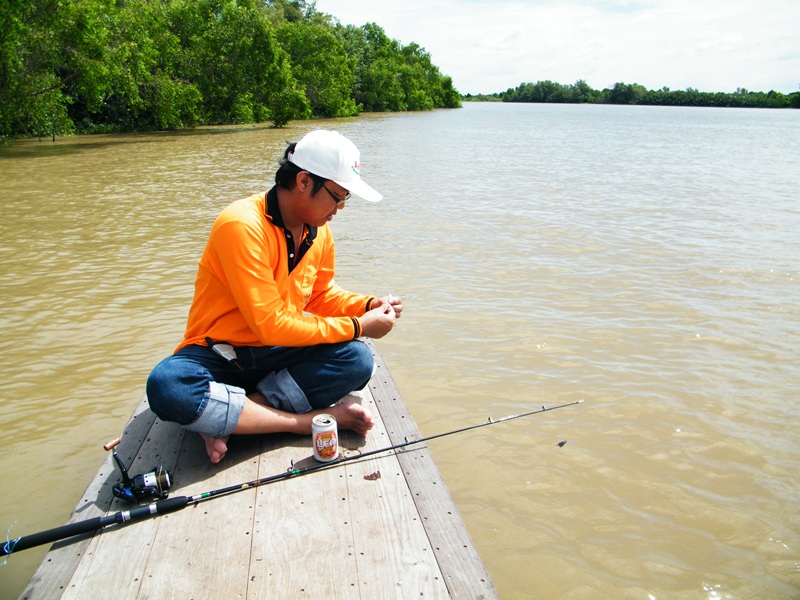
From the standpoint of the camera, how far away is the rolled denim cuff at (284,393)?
3.40m

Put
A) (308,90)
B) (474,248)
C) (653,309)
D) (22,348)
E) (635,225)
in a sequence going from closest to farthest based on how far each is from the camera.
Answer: (22,348) < (653,309) < (474,248) < (635,225) < (308,90)

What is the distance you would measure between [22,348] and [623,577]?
16.6ft

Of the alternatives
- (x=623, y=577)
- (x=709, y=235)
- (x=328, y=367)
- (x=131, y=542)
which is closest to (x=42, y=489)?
(x=131, y=542)

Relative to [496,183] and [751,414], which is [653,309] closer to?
[751,414]

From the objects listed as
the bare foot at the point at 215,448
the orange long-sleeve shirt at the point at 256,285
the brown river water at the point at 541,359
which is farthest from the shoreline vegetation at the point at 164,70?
the bare foot at the point at 215,448

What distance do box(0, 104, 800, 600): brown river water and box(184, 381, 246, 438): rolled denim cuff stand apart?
112 centimetres

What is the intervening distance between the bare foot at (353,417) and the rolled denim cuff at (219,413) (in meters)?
0.50

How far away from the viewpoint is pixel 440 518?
2686mm

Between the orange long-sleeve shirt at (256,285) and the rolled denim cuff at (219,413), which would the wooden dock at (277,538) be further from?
the orange long-sleeve shirt at (256,285)

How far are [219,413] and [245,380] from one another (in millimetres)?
378

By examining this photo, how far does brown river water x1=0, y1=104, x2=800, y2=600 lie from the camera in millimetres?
3408

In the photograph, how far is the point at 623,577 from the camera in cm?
312

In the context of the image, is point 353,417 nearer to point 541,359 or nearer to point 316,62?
point 541,359

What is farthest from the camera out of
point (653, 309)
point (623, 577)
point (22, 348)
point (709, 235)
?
point (709, 235)
